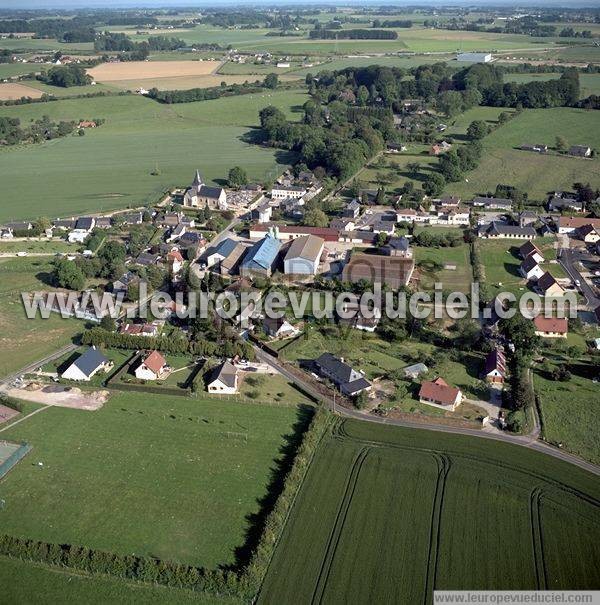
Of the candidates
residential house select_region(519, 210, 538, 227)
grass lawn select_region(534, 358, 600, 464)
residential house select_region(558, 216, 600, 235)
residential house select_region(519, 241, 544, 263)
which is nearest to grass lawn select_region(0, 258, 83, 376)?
grass lawn select_region(534, 358, 600, 464)

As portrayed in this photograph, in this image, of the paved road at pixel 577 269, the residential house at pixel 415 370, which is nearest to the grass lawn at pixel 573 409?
the residential house at pixel 415 370

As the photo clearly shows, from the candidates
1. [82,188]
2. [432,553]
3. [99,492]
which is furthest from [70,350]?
[82,188]

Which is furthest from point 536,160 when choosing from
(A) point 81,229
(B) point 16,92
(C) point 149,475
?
(B) point 16,92

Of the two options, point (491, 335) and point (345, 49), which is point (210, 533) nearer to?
point (491, 335)

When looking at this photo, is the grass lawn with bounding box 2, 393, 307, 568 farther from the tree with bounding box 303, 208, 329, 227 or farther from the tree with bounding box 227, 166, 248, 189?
the tree with bounding box 227, 166, 248, 189

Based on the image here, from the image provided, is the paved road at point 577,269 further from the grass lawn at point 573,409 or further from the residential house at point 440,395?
the residential house at point 440,395

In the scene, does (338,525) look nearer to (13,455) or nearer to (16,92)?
(13,455)
